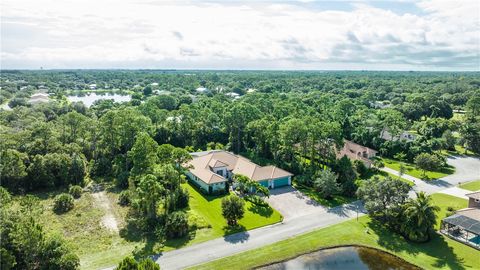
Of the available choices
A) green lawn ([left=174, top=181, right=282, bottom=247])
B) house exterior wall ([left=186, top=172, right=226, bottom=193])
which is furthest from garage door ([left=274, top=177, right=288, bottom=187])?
house exterior wall ([left=186, top=172, right=226, bottom=193])

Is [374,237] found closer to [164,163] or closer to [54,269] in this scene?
[164,163]

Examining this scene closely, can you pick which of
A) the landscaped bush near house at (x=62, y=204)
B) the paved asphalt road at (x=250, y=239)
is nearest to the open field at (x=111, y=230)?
the landscaped bush near house at (x=62, y=204)

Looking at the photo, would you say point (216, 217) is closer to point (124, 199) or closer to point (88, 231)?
point (124, 199)

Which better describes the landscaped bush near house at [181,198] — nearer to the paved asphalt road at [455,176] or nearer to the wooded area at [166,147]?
the wooded area at [166,147]

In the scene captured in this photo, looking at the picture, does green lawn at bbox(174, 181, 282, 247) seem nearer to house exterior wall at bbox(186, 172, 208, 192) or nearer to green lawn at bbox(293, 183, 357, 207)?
house exterior wall at bbox(186, 172, 208, 192)

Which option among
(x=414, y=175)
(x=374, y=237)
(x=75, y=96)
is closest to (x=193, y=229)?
(x=374, y=237)
